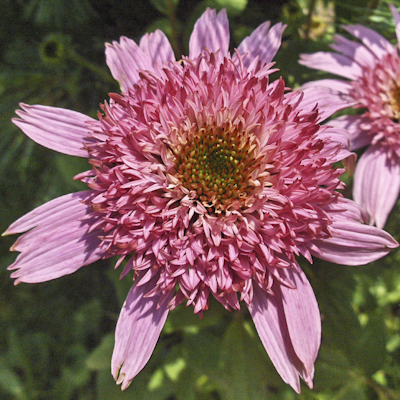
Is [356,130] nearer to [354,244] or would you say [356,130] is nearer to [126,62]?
[354,244]

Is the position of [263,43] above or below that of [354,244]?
above

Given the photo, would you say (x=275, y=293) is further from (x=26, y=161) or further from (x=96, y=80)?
(x=96, y=80)

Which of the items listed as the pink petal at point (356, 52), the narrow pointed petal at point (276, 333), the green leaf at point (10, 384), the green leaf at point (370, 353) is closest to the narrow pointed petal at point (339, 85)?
the pink petal at point (356, 52)

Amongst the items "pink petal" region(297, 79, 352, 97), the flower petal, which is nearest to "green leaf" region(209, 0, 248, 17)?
"pink petal" region(297, 79, 352, 97)

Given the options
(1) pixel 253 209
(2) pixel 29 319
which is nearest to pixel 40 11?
(1) pixel 253 209

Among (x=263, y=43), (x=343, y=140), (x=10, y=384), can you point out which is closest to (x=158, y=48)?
(x=263, y=43)

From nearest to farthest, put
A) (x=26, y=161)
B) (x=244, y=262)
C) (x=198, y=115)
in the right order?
1. (x=244, y=262)
2. (x=198, y=115)
3. (x=26, y=161)

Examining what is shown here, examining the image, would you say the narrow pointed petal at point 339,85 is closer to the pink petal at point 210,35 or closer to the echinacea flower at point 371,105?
the echinacea flower at point 371,105
